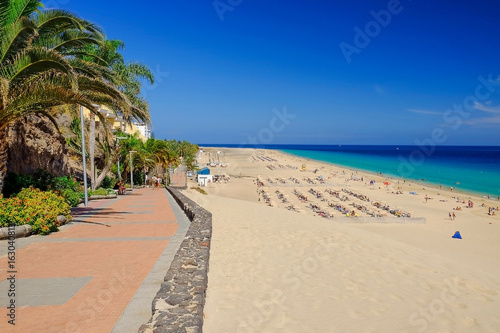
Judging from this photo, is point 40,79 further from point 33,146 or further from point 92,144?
point 92,144

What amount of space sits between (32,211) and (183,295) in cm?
680

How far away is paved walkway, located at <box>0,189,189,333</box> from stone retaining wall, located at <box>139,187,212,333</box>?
347mm

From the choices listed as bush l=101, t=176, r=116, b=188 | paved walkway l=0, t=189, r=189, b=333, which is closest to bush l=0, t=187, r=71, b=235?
paved walkway l=0, t=189, r=189, b=333

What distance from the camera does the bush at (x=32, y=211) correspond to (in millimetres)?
8523

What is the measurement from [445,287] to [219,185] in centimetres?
3591

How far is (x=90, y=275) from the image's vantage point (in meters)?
5.84

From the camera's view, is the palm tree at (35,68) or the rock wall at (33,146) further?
the rock wall at (33,146)

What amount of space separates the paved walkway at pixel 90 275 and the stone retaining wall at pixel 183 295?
35cm

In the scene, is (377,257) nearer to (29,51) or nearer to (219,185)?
(29,51)

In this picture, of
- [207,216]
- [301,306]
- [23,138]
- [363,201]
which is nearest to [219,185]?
[363,201]

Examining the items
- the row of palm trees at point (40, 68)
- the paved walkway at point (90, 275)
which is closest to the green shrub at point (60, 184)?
the paved walkway at point (90, 275)

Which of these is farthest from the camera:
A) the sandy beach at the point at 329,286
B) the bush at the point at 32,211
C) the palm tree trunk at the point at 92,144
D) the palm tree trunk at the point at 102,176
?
the palm tree trunk at the point at 102,176

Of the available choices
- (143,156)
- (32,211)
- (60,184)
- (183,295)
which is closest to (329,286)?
(183,295)

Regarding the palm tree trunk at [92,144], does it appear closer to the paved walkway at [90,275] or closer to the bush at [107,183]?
the bush at [107,183]
